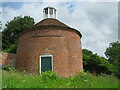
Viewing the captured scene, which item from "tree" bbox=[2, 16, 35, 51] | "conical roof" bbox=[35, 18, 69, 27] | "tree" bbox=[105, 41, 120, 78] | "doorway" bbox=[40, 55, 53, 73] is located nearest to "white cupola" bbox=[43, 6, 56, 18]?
"conical roof" bbox=[35, 18, 69, 27]

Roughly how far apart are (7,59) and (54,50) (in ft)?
22.2

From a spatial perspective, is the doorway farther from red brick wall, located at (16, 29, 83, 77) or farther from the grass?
the grass

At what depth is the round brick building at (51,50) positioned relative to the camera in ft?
68.4

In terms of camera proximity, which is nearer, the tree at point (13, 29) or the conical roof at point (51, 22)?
the conical roof at point (51, 22)

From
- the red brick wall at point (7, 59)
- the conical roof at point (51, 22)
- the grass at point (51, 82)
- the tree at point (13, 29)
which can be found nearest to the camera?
the grass at point (51, 82)

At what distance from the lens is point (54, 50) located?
21.0m

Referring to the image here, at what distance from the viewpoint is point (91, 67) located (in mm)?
34188

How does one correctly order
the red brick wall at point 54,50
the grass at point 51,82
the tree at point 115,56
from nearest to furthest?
the grass at point 51,82
the tree at point 115,56
the red brick wall at point 54,50

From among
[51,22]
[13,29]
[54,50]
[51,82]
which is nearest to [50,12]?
[51,22]

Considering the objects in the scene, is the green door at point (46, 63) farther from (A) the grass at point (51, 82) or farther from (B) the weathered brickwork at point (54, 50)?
(A) the grass at point (51, 82)

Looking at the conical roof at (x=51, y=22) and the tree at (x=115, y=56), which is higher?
the conical roof at (x=51, y=22)

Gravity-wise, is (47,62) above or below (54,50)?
below

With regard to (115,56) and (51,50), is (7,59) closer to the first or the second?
(51,50)

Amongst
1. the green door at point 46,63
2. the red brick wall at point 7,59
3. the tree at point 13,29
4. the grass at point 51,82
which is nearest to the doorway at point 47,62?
the green door at point 46,63
